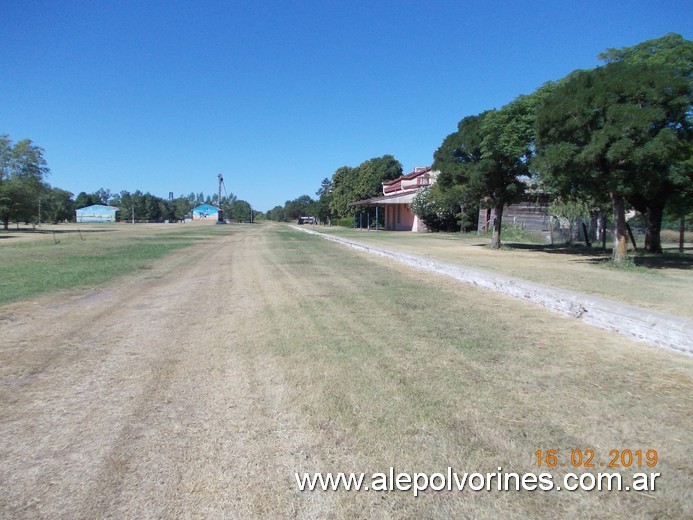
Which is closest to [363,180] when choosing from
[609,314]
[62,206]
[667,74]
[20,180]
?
[20,180]

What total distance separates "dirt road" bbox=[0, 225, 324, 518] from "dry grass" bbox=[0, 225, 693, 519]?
0.02 m

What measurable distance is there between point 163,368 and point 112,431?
146 cm

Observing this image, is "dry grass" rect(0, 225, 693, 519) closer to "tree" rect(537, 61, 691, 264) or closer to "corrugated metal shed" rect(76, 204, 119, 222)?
"tree" rect(537, 61, 691, 264)

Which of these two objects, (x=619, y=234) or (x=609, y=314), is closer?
(x=609, y=314)

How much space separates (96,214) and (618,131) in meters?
151

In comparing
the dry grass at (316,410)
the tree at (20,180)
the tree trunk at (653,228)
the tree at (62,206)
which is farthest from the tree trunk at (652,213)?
the tree at (62,206)

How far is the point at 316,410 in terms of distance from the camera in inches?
151

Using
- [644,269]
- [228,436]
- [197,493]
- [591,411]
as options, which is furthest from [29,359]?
[644,269]

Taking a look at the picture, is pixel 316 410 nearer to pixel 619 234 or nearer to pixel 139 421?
pixel 139 421

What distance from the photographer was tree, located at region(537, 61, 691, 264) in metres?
12.5

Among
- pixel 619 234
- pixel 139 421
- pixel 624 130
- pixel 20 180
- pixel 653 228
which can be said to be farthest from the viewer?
pixel 20 180

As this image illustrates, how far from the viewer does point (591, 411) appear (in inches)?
150

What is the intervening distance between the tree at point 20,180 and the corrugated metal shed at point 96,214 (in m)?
75.4

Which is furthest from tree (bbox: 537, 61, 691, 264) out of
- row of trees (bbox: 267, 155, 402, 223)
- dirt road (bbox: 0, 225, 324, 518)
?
row of trees (bbox: 267, 155, 402, 223)
